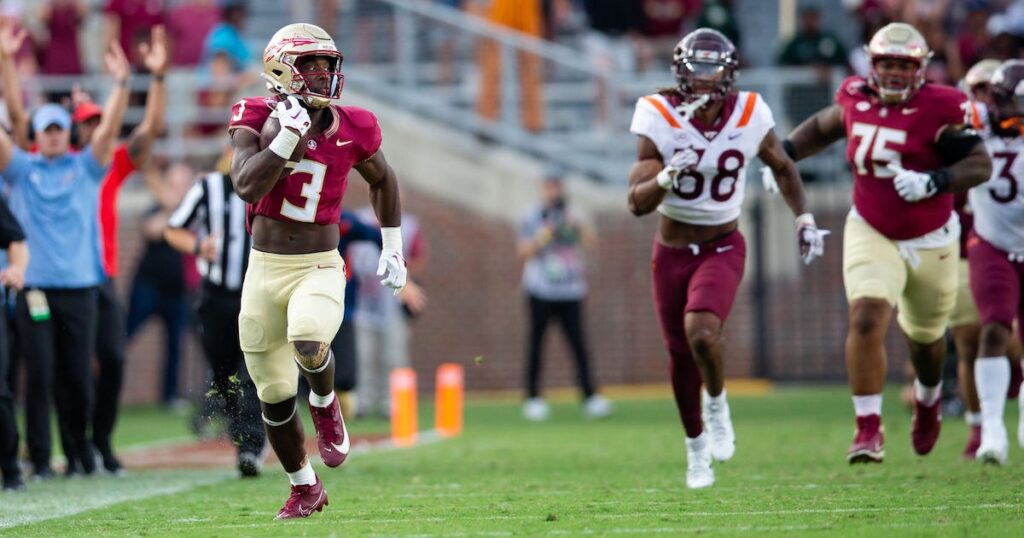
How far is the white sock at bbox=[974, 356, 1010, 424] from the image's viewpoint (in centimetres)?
876

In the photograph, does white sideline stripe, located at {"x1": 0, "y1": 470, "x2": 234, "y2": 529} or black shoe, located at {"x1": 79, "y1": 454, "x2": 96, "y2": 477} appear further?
black shoe, located at {"x1": 79, "y1": 454, "x2": 96, "y2": 477}

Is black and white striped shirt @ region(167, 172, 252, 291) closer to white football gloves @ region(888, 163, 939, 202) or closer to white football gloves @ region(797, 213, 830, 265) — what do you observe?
white football gloves @ region(797, 213, 830, 265)

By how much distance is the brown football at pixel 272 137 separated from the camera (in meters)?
6.53

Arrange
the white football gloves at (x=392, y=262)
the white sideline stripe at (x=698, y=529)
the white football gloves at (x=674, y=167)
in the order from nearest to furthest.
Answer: the white sideline stripe at (x=698, y=529), the white football gloves at (x=392, y=262), the white football gloves at (x=674, y=167)

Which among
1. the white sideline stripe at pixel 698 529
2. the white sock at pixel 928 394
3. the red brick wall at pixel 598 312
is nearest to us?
the white sideline stripe at pixel 698 529

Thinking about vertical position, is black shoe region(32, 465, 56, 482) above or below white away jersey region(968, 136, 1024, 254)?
below

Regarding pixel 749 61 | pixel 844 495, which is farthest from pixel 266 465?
pixel 749 61

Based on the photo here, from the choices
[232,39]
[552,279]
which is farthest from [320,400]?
[232,39]

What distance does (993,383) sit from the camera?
8.80m

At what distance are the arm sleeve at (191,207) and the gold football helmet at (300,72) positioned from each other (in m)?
3.04

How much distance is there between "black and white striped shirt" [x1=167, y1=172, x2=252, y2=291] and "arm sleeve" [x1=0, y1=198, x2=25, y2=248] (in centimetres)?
130

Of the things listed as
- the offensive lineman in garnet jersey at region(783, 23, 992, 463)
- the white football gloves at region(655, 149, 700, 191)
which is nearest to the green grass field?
the offensive lineman in garnet jersey at region(783, 23, 992, 463)

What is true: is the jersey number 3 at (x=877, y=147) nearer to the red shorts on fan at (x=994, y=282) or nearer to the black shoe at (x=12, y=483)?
the red shorts on fan at (x=994, y=282)

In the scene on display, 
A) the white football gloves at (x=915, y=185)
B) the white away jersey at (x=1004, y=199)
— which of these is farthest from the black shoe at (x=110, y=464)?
the white away jersey at (x=1004, y=199)
